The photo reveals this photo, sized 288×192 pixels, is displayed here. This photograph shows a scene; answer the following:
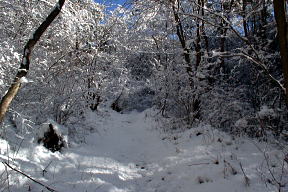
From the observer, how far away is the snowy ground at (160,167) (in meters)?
4.53

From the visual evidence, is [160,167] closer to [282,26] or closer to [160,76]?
[282,26]

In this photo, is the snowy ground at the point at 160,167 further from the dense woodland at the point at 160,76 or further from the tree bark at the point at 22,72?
the tree bark at the point at 22,72

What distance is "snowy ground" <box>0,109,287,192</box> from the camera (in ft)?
14.9

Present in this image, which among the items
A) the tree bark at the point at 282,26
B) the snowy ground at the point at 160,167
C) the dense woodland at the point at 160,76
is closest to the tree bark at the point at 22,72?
the dense woodland at the point at 160,76

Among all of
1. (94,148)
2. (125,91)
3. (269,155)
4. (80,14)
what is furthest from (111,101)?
(269,155)

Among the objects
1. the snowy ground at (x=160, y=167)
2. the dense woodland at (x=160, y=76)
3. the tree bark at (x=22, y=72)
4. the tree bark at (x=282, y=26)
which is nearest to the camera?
the tree bark at (x=282, y=26)

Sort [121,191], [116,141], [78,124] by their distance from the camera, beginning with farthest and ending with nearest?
1. [116,141]
2. [78,124]
3. [121,191]

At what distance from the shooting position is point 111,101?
22656 mm

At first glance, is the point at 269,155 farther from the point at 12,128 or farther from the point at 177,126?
the point at 12,128

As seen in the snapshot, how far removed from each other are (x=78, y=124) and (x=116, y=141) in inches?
58.6

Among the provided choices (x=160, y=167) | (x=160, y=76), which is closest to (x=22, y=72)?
(x=160, y=167)

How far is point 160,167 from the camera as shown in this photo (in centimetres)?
638

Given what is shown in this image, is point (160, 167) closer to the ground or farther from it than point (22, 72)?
closer to the ground

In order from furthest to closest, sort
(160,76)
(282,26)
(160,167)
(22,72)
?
(160,76) < (160,167) < (22,72) < (282,26)
